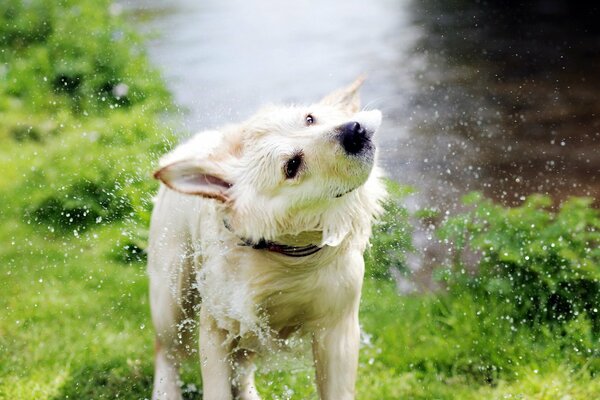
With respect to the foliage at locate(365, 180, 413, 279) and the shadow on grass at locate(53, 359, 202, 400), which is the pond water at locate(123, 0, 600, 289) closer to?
the foliage at locate(365, 180, 413, 279)

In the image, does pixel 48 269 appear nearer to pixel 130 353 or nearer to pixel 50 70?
pixel 130 353

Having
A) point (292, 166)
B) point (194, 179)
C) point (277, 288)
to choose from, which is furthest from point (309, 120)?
point (277, 288)

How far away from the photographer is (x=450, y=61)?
23.1ft

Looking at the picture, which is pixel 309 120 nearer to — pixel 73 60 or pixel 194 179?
pixel 194 179

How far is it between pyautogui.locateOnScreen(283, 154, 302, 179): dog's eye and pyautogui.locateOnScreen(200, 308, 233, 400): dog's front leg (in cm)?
70

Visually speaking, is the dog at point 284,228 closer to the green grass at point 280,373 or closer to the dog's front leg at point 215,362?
the dog's front leg at point 215,362

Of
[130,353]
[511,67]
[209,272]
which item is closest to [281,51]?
[511,67]

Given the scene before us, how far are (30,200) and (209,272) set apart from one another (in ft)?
10.1

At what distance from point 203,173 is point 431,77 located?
444 centimetres

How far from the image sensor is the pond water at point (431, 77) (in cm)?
532

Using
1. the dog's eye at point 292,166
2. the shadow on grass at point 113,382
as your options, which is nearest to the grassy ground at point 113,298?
the shadow on grass at point 113,382

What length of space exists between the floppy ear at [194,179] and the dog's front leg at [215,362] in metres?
0.53

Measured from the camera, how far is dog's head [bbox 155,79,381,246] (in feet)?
8.26

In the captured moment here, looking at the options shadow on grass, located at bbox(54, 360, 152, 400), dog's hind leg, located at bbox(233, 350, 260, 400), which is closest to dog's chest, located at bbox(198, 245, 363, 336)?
dog's hind leg, located at bbox(233, 350, 260, 400)
